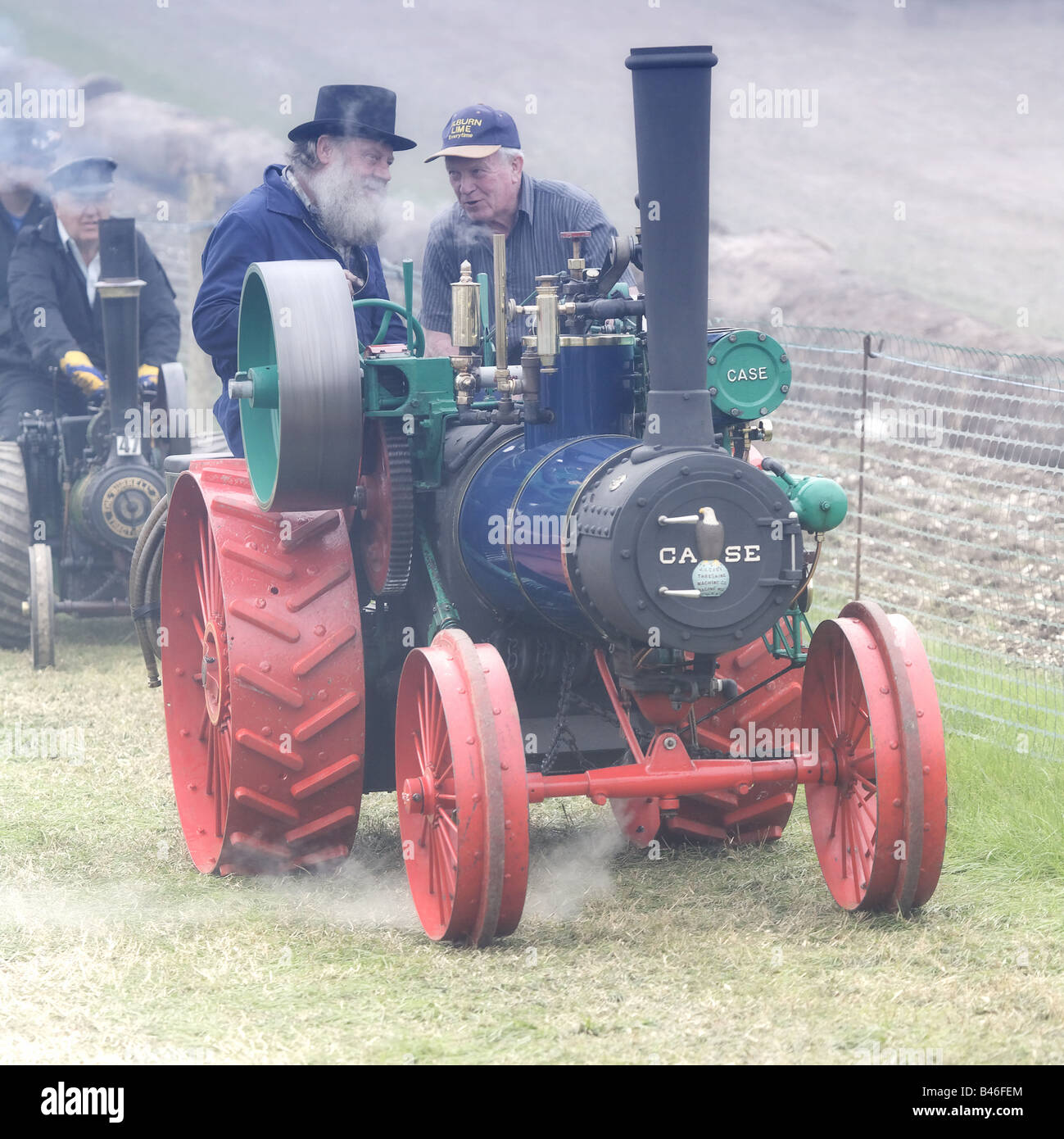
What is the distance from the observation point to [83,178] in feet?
28.9

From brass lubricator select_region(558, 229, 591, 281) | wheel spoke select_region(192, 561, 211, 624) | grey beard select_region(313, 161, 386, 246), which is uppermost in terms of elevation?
grey beard select_region(313, 161, 386, 246)

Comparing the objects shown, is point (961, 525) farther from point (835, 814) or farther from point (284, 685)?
point (284, 685)

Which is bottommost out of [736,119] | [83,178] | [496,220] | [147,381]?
[147,381]

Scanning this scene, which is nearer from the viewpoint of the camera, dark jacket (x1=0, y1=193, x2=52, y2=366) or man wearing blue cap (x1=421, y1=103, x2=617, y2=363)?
man wearing blue cap (x1=421, y1=103, x2=617, y2=363)

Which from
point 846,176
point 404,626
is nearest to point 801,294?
point 846,176

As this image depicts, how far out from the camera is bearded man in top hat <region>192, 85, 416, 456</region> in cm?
473

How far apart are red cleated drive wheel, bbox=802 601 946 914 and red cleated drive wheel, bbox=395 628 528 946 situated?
0.84 m

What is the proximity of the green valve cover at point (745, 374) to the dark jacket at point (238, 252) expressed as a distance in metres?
1.33

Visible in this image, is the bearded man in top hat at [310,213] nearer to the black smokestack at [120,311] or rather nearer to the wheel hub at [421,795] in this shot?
the wheel hub at [421,795]

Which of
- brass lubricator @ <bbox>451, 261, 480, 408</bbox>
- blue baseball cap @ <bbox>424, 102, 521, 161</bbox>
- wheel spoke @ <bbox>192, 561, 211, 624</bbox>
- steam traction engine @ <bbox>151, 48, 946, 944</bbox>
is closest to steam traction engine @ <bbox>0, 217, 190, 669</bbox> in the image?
wheel spoke @ <bbox>192, 561, 211, 624</bbox>

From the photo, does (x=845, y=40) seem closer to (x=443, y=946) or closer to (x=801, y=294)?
(x=801, y=294)

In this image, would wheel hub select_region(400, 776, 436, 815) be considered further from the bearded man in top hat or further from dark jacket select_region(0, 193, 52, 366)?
dark jacket select_region(0, 193, 52, 366)

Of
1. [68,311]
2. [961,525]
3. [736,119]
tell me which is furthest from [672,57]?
[736,119]

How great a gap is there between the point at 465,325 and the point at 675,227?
73 cm
